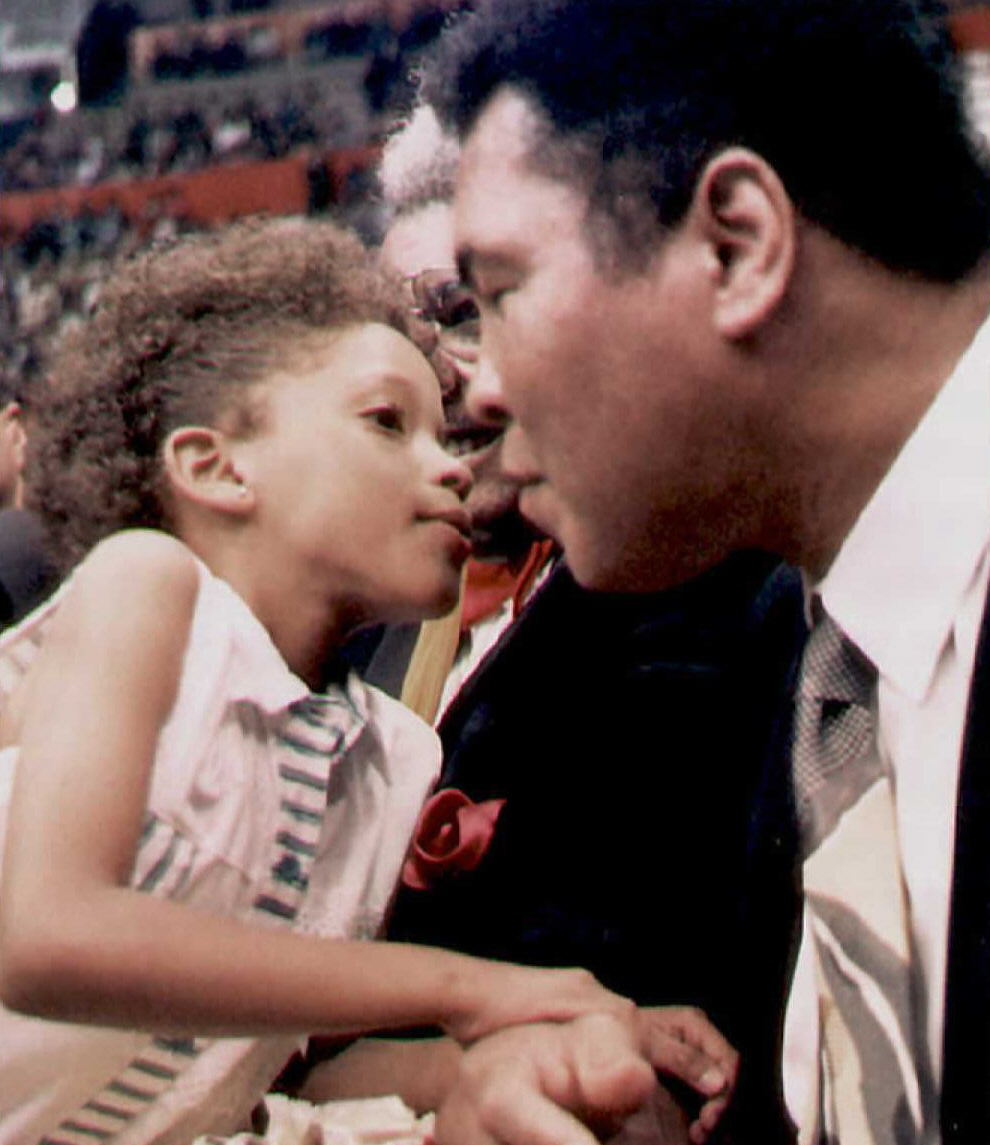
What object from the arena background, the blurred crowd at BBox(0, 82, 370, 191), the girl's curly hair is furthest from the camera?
the blurred crowd at BBox(0, 82, 370, 191)

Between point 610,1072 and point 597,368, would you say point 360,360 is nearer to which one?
point 597,368

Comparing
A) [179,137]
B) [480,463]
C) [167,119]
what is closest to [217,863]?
[480,463]

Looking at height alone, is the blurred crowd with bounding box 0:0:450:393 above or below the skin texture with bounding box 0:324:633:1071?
below

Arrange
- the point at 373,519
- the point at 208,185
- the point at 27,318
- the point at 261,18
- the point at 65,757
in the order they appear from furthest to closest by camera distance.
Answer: the point at 261,18 → the point at 208,185 → the point at 27,318 → the point at 373,519 → the point at 65,757

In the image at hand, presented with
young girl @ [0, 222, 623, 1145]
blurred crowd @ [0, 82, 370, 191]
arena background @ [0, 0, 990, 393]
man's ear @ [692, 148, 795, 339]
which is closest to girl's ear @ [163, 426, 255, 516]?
young girl @ [0, 222, 623, 1145]

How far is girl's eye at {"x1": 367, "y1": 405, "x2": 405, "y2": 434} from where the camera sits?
3.50 ft

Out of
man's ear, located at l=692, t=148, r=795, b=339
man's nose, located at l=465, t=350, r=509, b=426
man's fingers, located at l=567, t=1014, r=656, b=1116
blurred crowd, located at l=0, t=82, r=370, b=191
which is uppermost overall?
man's ear, located at l=692, t=148, r=795, b=339

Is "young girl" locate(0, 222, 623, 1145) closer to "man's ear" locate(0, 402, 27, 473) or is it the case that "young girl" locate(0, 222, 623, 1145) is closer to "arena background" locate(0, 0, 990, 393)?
"man's ear" locate(0, 402, 27, 473)

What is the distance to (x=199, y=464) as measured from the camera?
1.08 metres

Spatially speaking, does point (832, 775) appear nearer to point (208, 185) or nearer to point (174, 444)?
point (174, 444)

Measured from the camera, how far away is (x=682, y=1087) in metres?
0.90

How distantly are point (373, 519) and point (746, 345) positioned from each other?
274mm

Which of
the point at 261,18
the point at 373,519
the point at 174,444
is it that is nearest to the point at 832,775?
the point at 373,519

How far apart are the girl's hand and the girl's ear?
1.24ft
